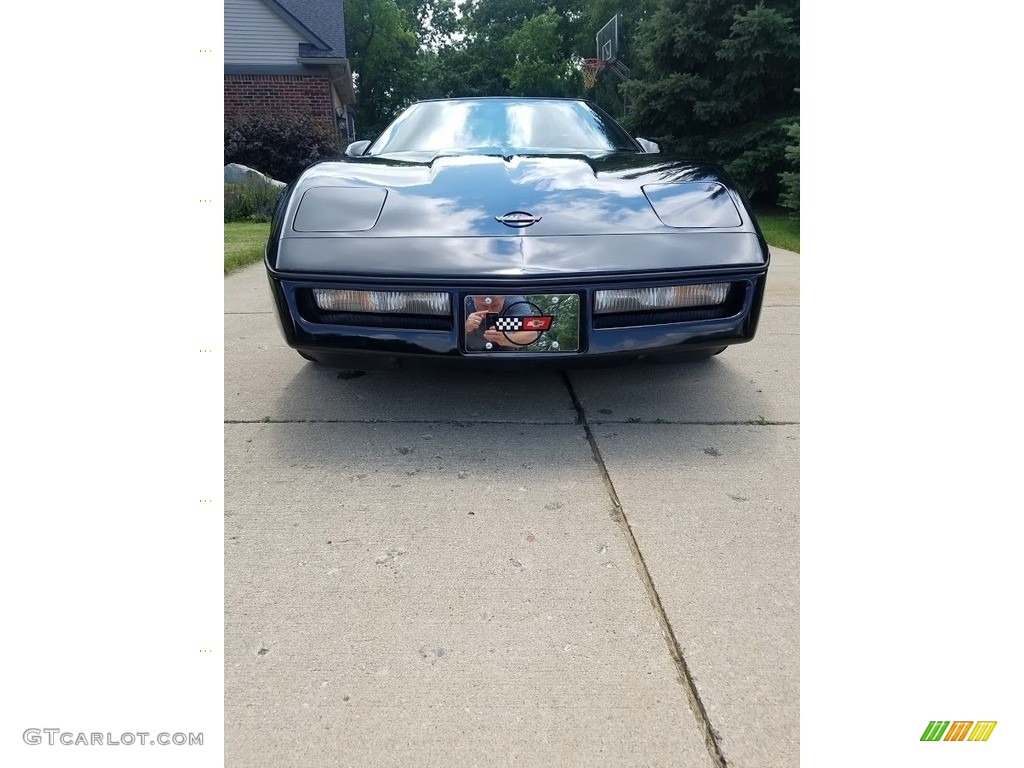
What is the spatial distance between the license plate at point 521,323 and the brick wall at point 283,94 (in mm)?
15988

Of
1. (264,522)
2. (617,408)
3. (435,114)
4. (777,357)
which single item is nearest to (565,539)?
(264,522)

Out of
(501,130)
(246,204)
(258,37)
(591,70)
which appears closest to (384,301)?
(501,130)

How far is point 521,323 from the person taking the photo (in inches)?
84.0

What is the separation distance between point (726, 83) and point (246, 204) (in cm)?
781

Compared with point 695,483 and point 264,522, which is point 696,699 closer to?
point 695,483

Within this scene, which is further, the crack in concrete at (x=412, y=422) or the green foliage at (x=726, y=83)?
the green foliage at (x=726, y=83)

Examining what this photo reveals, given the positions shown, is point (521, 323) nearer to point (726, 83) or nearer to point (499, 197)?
point (499, 197)

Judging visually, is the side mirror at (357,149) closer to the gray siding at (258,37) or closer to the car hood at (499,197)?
the car hood at (499,197)

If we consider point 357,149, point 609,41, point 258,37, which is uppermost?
point 609,41

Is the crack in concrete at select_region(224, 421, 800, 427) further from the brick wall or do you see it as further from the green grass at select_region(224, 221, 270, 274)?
the brick wall

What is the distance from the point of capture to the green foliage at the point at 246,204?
991 cm

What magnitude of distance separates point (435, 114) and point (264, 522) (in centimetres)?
234

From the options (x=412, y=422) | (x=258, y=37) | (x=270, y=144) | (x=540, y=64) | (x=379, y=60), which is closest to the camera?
(x=412, y=422)
